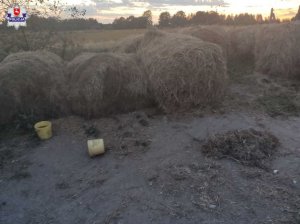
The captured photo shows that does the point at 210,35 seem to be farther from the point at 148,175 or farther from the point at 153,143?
the point at 148,175

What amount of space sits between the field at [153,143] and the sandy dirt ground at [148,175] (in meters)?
0.01

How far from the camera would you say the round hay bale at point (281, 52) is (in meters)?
9.72

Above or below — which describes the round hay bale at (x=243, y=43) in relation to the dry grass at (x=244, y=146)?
above

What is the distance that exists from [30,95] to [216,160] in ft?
12.2

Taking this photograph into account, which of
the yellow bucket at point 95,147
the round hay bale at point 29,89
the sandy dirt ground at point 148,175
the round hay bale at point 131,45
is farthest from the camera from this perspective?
the round hay bale at point 131,45

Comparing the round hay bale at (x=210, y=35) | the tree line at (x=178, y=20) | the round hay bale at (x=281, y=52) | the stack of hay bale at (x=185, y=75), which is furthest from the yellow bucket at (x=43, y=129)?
the tree line at (x=178, y=20)

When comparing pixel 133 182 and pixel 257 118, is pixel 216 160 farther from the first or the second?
pixel 257 118

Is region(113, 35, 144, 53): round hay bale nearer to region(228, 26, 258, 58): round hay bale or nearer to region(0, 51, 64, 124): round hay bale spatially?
region(0, 51, 64, 124): round hay bale

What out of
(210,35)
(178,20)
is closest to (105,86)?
(210,35)

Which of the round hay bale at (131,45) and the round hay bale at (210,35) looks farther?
the round hay bale at (210,35)

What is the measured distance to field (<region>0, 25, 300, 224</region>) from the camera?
170 inches

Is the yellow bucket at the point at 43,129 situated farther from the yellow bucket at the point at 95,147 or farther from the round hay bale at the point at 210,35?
the round hay bale at the point at 210,35

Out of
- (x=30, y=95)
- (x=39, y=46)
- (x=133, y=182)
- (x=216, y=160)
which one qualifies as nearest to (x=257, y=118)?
(x=216, y=160)

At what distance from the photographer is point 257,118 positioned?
6793 mm
